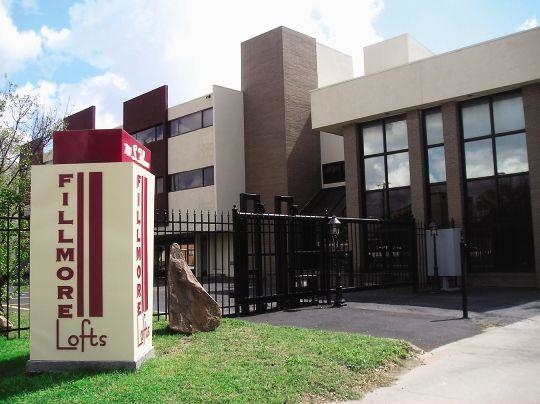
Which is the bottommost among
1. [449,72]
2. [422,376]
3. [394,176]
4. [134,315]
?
[422,376]

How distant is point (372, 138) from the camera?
21.6 m

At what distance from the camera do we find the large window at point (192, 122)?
29.1 meters

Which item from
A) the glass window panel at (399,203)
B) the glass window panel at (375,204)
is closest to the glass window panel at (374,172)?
the glass window panel at (375,204)

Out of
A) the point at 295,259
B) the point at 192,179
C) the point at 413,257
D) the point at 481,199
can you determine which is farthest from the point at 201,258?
the point at 192,179

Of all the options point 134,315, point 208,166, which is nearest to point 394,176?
point 208,166

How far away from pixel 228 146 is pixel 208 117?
2063 mm

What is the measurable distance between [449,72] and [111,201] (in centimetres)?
1577

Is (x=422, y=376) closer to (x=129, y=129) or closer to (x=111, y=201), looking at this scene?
(x=111, y=201)

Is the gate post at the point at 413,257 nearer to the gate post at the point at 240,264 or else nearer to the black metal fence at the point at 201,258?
the black metal fence at the point at 201,258

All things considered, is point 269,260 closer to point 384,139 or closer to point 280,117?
point 384,139

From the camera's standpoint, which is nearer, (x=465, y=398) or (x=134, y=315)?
(x=465, y=398)

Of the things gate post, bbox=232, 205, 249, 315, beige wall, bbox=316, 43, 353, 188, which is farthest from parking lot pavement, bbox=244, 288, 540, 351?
beige wall, bbox=316, 43, 353, 188

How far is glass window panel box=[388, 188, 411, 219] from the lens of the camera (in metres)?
20.3

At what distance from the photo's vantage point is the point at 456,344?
822 cm
